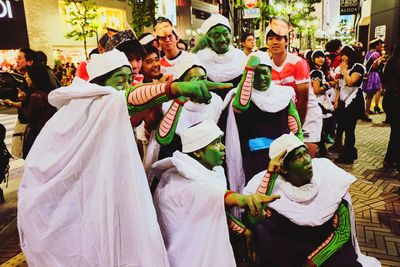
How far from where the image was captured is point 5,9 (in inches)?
476

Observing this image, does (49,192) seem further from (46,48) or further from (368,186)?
(46,48)

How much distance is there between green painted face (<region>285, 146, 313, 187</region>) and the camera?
2.43 m

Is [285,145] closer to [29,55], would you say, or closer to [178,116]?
[178,116]

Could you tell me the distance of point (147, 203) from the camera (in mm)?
2027

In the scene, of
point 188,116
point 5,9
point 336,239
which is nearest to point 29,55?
point 188,116

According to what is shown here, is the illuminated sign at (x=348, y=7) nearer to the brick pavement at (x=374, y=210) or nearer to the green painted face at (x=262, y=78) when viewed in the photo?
the brick pavement at (x=374, y=210)

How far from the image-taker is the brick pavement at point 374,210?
346 cm

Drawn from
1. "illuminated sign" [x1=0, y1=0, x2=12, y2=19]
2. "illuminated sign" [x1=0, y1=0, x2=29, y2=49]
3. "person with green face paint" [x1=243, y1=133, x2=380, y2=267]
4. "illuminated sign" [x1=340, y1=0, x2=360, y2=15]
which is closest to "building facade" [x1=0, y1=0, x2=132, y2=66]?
"illuminated sign" [x1=0, y1=0, x2=29, y2=49]

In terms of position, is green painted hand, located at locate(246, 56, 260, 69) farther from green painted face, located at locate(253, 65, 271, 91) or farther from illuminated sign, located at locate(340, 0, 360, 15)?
illuminated sign, located at locate(340, 0, 360, 15)

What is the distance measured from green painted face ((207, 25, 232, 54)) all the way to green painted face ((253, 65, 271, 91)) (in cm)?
43

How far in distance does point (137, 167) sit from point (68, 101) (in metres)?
0.58

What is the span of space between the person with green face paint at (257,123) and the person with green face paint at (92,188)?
3.90 feet

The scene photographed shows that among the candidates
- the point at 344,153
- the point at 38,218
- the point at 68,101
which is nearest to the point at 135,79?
the point at 68,101

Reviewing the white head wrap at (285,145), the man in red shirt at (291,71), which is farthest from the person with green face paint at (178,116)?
the man in red shirt at (291,71)
